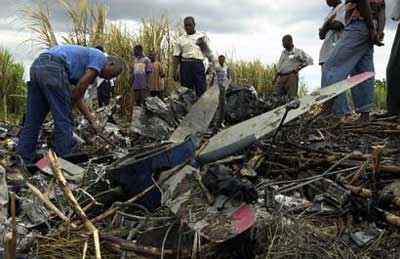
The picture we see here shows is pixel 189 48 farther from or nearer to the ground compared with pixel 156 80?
farther from the ground

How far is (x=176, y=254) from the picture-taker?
2.29m

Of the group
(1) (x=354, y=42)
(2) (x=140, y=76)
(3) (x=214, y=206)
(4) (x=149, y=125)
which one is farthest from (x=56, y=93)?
(2) (x=140, y=76)

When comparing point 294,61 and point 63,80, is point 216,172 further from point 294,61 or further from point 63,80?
point 294,61

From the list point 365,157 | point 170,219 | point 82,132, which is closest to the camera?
point 170,219

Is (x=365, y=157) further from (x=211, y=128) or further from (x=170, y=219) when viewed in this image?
(x=211, y=128)

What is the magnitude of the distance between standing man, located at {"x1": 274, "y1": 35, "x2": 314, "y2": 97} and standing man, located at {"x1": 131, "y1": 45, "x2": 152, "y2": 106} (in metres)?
2.03

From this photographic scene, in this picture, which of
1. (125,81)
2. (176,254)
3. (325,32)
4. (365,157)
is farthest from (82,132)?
(125,81)

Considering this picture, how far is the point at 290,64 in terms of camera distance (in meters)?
8.86

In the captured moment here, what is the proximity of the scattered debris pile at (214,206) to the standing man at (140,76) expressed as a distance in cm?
533

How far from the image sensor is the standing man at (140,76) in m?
9.02

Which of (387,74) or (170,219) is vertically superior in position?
(387,74)

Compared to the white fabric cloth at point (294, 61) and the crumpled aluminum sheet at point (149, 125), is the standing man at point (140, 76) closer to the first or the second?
the white fabric cloth at point (294, 61)

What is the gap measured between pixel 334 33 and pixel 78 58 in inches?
103

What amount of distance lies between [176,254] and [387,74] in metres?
2.62
